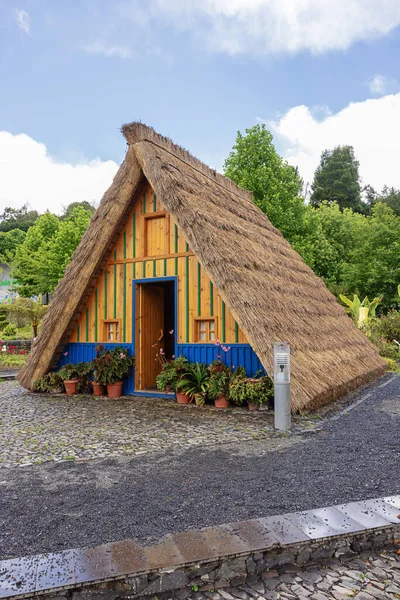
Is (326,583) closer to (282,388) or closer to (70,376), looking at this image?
(282,388)

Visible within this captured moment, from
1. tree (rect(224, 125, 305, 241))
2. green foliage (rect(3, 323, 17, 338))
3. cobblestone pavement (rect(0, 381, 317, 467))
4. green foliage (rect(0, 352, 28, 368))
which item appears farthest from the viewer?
green foliage (rect(3, 323, 17, 338))

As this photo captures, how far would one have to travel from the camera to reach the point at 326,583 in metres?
2.84

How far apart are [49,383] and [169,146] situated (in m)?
6.31

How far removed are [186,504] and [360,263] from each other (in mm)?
27986

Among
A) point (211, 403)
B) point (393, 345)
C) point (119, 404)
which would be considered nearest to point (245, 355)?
point (211, 403)

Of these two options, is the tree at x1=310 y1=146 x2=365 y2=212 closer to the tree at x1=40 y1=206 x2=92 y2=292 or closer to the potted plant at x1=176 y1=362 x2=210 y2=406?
the tree at x1=40 y1=206 x2=92 y2=292

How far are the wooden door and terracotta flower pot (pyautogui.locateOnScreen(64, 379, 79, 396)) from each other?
144 centimetres

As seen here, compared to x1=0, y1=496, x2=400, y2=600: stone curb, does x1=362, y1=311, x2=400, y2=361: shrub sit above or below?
above

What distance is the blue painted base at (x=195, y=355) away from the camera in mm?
8641

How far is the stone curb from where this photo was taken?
8.72 ft

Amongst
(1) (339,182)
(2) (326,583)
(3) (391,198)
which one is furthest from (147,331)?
(1) (339,182)

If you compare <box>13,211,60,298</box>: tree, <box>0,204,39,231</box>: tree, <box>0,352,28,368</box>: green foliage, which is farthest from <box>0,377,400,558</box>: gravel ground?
<box>0,204,39,231</box>: tree

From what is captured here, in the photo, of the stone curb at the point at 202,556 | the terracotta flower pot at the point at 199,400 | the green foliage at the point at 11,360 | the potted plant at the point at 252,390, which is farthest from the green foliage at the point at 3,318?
the stone curb at the point at 202,556

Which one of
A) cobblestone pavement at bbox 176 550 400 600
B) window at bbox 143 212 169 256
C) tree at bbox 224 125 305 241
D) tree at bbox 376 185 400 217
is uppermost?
tree at bbox 376 185 400 217
